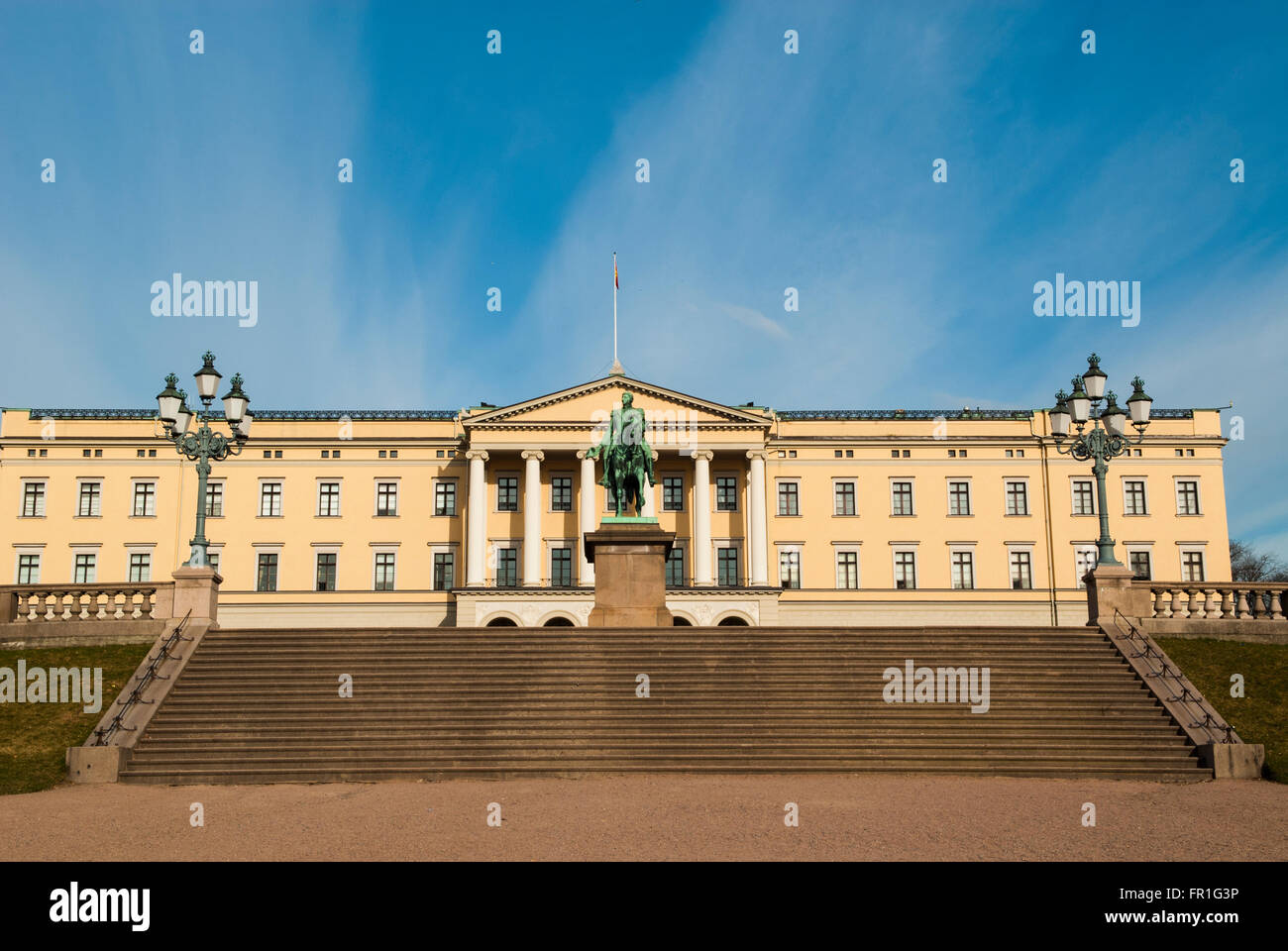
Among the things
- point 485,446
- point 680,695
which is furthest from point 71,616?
point 485,446

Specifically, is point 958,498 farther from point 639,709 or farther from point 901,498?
point 639,709

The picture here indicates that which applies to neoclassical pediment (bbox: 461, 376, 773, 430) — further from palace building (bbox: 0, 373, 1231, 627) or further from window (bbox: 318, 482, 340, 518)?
window (bbox: 318, 482, 340, 518)

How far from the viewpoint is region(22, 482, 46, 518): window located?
58375 millimetres

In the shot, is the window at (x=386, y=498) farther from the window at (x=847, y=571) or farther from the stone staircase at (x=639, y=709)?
the stone staircase at (x=639, y=709)

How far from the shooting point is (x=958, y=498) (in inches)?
2367

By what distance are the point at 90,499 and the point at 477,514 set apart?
860 inches

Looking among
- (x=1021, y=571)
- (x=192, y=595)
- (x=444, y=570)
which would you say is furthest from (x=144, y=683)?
(x=1021, y=571)

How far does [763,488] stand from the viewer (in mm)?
58625

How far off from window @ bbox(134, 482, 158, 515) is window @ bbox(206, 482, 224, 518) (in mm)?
2841

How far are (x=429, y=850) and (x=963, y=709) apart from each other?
39.5 feet

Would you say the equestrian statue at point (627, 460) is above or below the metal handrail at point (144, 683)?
above

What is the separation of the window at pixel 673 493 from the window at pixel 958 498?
15.4 m

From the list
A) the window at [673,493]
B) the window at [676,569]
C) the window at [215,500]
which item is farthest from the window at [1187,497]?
the window at [215,500]

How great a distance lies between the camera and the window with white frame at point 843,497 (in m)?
60.1
